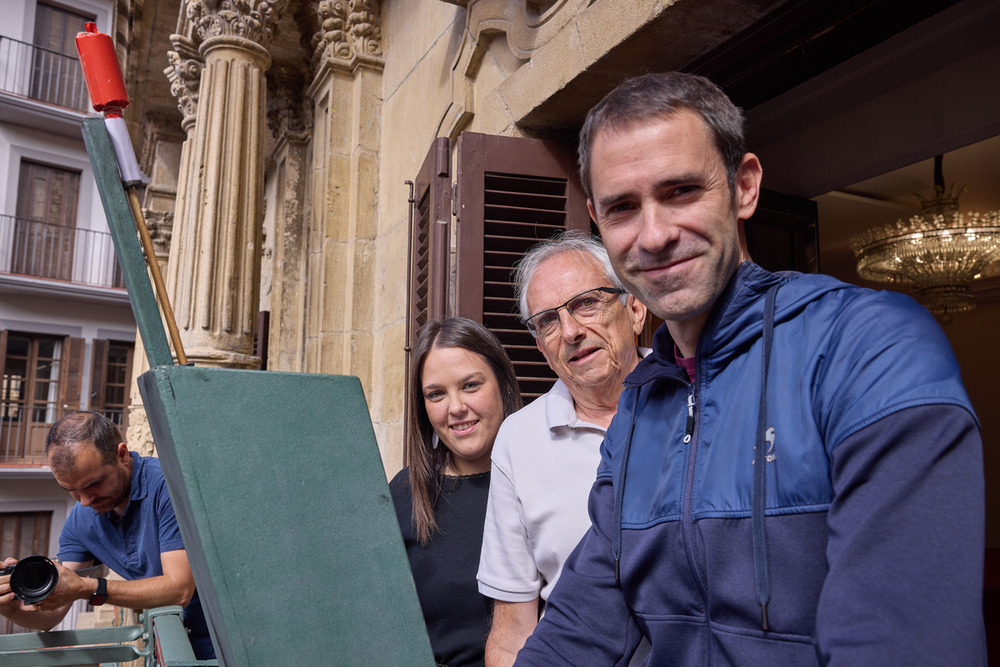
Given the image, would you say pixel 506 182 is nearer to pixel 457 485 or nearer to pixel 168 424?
pixel 457 485

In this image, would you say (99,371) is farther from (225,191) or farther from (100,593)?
(100,593)

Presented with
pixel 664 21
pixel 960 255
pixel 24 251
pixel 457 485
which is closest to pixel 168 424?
pixel 457 485

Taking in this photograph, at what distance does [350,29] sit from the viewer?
5.69 meters

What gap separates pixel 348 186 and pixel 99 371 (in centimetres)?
1512

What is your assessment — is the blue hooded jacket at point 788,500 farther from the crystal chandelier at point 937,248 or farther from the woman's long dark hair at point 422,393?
the crystal chandelier at point 937,248

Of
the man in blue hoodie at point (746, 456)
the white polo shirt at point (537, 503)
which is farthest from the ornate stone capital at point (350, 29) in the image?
the man in blue hoodie at point (746, 456)

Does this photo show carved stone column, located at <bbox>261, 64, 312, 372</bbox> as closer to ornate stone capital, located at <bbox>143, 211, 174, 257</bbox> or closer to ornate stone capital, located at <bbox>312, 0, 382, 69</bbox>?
ornate stone capital, located at <bbox>312, 0, 382, 69</bbox>

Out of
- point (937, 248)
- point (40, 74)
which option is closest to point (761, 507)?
point (937, 248)

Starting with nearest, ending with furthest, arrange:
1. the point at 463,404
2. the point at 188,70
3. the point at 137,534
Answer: the point at 463,404 → the point at 137,534 → the point at 188,70

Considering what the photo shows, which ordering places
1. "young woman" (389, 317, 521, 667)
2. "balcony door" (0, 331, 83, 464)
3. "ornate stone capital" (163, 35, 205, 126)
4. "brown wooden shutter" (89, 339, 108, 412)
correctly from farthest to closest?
"brown wooden shutter" (89, 339, 108, 412), "balcony door" (0, 331, 83, 464), "ornate stone capital" (163, 35, 205, 126), "young woman" (389, 317, 521, 667)

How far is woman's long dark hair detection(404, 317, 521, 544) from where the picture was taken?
221 cm

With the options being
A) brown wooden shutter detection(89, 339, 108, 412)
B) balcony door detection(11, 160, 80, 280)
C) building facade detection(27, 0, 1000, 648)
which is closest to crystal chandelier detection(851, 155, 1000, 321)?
building facade detection(27, 0, 1000, 648)

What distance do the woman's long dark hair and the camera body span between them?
1.10 m

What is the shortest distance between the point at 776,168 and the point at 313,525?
437 centimetres
